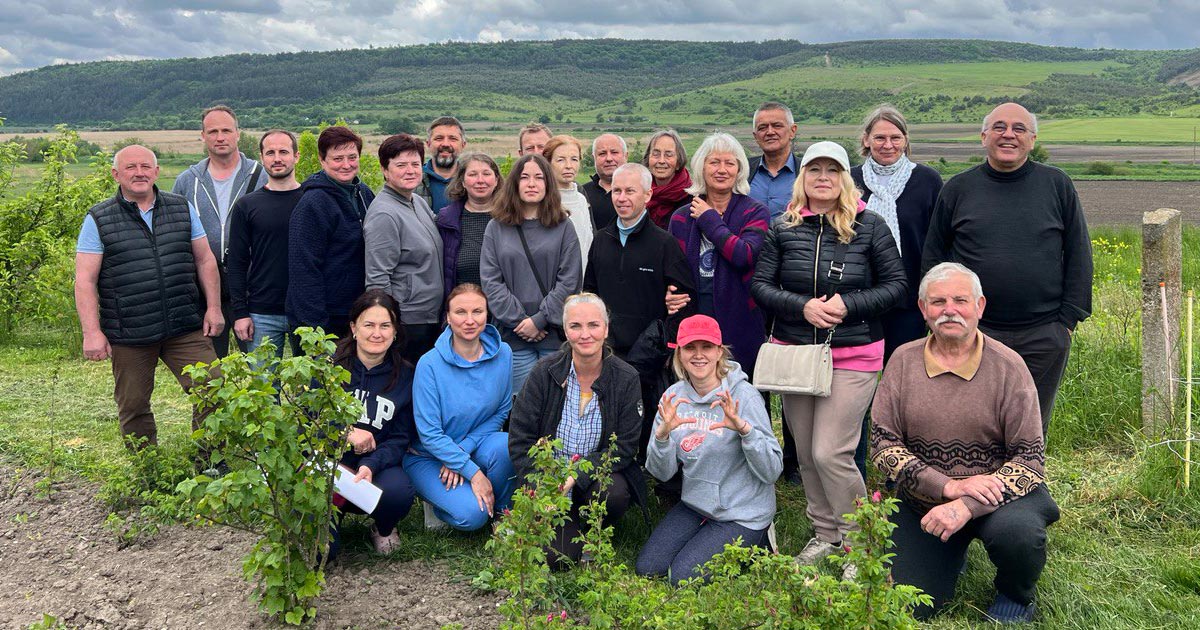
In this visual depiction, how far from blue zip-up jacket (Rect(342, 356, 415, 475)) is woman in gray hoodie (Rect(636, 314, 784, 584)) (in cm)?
152

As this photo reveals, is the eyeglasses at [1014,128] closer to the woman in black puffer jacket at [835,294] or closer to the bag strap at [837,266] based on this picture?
the woman in black puffer jacket at [835,294]

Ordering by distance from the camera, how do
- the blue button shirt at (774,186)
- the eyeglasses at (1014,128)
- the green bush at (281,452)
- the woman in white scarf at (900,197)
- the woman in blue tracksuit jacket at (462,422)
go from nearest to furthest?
the green bush at (281,452), the eyeglasses at (1014,128), the woman in blue tracksuit jacket at (462,422), the woman in white scarf at (900,197), the blue button shirt at (774,186)

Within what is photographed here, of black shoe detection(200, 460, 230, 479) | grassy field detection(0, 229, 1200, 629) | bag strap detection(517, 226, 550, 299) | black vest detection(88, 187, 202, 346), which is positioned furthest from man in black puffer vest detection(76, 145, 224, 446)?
bag strap detection(517, 226, 550, 299)

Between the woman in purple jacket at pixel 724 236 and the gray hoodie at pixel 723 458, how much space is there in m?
0.59

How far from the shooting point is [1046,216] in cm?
506

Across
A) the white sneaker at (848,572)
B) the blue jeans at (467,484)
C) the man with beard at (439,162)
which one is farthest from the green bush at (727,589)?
the man with beard at (439,162)

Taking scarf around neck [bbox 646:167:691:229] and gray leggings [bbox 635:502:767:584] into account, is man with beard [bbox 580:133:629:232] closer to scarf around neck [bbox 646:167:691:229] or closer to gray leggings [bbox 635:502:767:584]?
scarf around neck [bbox 646:167:691:229]

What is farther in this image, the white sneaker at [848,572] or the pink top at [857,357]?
the pink top at [857,357]

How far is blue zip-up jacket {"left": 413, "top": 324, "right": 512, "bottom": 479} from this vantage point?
5.32 metres

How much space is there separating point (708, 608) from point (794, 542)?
64.8 inches

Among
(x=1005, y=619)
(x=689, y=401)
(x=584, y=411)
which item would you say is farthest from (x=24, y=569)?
(x=1005, y=619)

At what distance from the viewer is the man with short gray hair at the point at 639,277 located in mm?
5469

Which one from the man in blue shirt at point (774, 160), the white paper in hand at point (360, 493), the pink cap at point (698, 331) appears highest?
the man in blue shirt at point (774, 160)

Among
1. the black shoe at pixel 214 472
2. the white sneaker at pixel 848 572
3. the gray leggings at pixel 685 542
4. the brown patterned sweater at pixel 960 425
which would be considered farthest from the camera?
the black shoe at pixel 214 472
